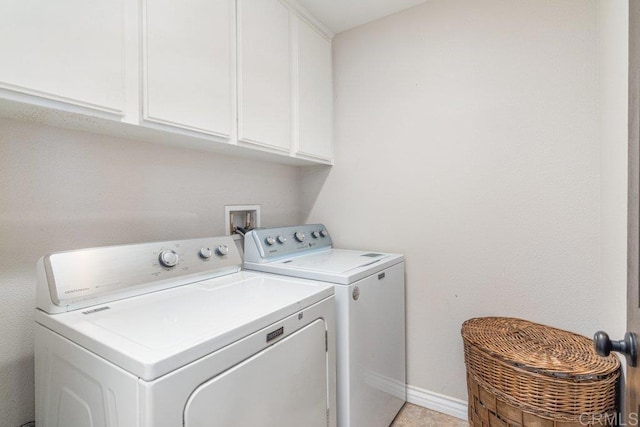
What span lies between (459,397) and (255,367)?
57.5 inches

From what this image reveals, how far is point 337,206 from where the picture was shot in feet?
7.13

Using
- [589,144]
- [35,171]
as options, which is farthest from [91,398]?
[589,144]

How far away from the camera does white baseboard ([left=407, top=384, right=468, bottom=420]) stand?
173cm

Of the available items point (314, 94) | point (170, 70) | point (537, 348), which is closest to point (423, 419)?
point (537, 348)

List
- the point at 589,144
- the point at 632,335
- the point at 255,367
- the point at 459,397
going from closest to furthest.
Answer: the point at 632,335 → the point at 255,367 → the point at 589,144 → the point at 459,397

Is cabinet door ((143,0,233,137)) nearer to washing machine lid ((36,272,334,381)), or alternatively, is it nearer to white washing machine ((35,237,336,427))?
white washing machine ((35,237,336,427))

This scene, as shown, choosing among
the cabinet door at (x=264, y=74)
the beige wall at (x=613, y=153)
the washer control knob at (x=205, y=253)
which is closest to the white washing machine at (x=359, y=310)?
the washer control knob at (x=205, y=253)

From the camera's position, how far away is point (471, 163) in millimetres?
1693

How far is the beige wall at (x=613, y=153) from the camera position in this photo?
3.48ft

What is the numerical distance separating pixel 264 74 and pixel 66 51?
84 cm

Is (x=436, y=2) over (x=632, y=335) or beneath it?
over

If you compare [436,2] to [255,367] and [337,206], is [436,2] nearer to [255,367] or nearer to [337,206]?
[337,206]

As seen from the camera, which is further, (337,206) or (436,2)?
(337,206)

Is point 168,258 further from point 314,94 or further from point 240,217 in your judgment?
point 314,94
